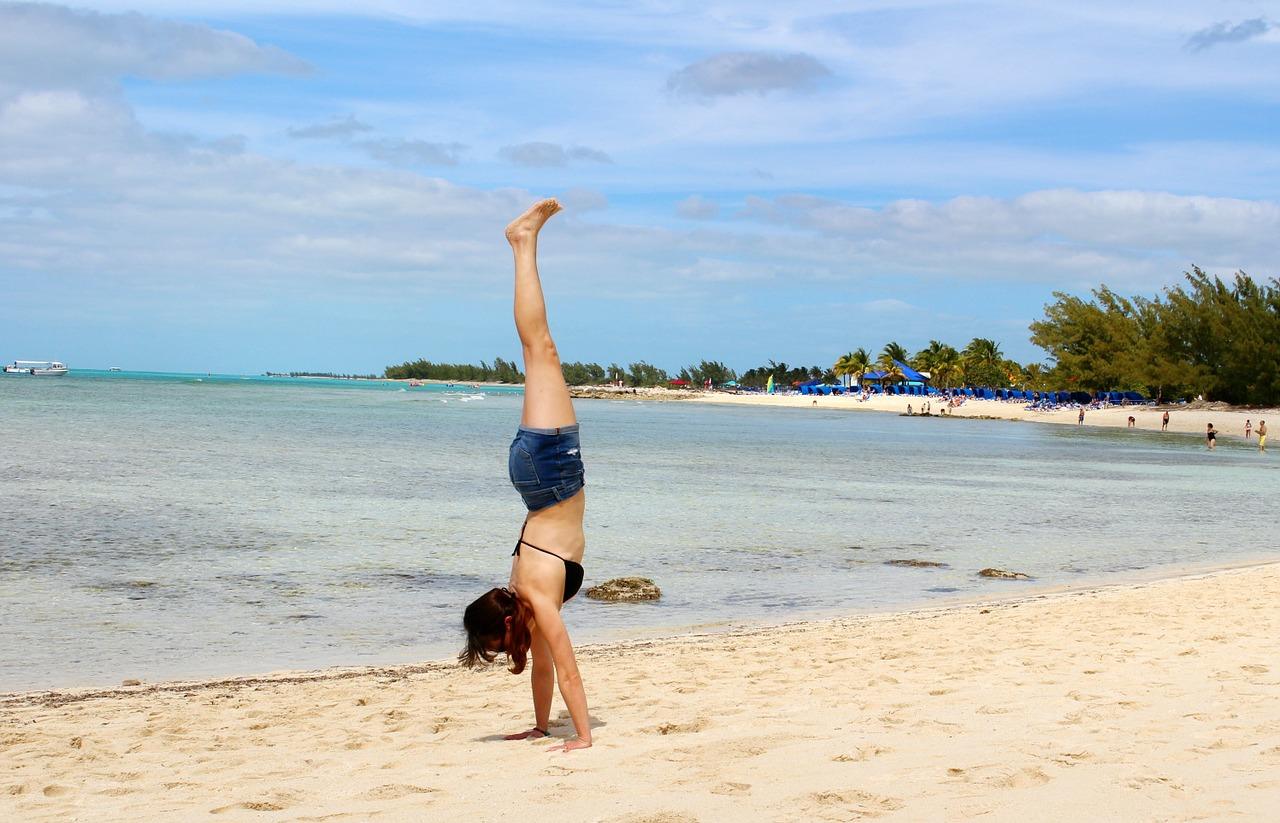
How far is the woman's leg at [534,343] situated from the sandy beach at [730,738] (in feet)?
5.47

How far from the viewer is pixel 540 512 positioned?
217 inches

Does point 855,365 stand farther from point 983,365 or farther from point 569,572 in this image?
point 569,572

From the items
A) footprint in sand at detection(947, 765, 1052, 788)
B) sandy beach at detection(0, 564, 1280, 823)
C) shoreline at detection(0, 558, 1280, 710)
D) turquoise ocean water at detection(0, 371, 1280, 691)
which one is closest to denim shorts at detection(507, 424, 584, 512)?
sandy beach at detection(0, 564, 1280, 823)

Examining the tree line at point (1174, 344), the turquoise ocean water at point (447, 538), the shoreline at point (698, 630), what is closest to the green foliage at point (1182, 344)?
the tree line at point (1174, 344)

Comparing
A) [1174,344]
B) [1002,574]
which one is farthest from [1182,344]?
[1002,574]

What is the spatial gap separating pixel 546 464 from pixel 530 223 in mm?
1211

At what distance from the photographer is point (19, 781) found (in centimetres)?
548

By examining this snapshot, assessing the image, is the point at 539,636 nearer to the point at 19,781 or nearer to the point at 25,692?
the point at 19,781

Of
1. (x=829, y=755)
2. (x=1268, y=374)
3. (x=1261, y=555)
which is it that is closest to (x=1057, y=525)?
(x=1261, y=555)

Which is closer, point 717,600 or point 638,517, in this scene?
point 717,600

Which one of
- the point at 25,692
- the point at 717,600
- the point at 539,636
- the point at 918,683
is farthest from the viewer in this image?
the point at 717,600

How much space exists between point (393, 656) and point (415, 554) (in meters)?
6.85

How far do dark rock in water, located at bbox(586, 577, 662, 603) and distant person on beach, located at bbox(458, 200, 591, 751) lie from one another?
7502 mm

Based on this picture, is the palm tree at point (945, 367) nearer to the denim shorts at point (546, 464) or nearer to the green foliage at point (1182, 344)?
the green foliage at point (1182, 344)
